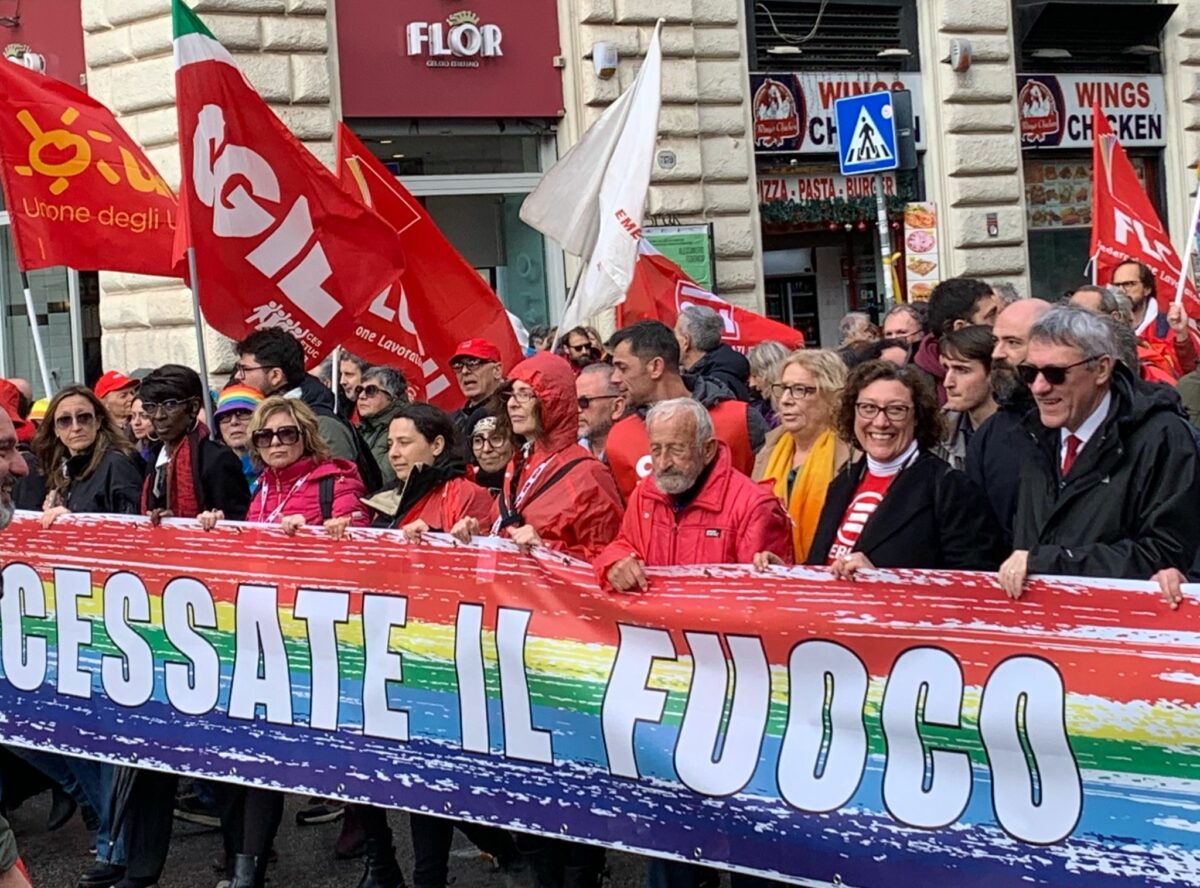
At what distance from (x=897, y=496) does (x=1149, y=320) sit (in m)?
4.11

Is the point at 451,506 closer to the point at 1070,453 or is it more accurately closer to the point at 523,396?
the point at 523,396

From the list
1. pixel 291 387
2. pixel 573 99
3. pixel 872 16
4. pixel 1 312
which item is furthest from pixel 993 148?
pixel 291 387

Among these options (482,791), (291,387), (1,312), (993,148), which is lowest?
(482,791)

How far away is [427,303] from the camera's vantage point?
8469mm

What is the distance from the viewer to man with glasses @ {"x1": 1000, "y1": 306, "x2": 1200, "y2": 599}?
4.01 m

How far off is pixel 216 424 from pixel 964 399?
3.03 metres

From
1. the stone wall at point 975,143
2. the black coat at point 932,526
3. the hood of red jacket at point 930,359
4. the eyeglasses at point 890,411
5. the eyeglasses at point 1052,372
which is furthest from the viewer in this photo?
the stone wall at point 975,143

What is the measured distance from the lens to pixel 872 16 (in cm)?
1578

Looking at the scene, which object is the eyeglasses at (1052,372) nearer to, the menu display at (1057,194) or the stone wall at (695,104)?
the stone wall at (695,104)

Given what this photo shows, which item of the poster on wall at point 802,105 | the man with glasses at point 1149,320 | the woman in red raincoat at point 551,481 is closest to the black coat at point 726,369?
the man with glasses at point 1149,320

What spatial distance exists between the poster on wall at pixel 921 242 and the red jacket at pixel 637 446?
9.41 meters

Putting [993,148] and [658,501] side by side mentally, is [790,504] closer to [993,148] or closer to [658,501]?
[658,501]

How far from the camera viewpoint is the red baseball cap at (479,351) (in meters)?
7.76

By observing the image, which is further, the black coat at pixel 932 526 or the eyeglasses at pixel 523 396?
the eyeglasses at pixel 523 396
